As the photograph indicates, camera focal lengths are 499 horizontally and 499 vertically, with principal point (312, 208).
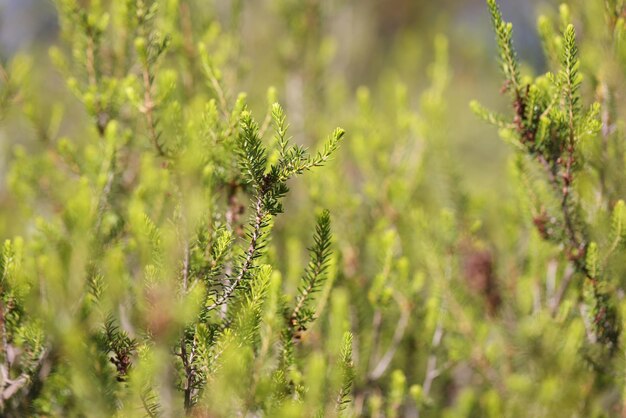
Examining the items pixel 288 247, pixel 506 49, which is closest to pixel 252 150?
pixel 506 49

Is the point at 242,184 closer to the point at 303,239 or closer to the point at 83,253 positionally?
the point at 83,253

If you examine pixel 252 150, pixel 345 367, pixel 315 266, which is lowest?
pixel 345 367

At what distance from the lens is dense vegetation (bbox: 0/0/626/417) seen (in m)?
1.05

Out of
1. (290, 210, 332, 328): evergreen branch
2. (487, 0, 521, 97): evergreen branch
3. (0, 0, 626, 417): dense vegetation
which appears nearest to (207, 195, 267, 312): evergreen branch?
(0, 0, 626, 417): dense vegetation

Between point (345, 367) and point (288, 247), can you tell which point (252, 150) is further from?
point (288, 247)

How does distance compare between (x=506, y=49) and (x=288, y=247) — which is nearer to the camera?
(x=506, y=49)

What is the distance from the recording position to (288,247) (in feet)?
5.98

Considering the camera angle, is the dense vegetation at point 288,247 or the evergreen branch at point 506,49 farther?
the evergreen branch at point 506,49

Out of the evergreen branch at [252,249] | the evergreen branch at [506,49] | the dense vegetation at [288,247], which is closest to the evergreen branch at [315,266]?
the dense vegetation at [288,247]

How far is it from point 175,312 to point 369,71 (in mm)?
5918

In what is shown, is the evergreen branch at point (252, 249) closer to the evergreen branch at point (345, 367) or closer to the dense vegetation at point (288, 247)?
the dense vegetation at point (288, 247)

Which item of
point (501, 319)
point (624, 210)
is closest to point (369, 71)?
point (501, 319)

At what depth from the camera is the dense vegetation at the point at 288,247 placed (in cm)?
105

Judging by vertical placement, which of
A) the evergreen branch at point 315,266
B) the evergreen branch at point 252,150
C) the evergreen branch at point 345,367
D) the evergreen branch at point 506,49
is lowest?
the evergreen branch at point 345,367
